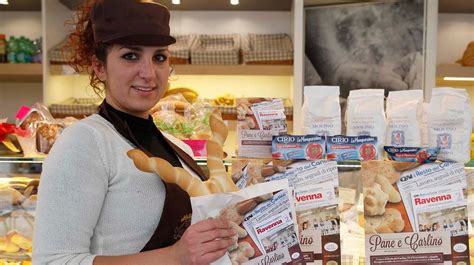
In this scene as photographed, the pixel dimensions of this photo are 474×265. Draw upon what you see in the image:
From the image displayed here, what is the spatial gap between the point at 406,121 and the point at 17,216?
1256mm

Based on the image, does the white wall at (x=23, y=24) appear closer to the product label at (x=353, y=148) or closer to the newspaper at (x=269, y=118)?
the newspaper at (x=269, y=118)

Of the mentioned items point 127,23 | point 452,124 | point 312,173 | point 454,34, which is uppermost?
point 454,34

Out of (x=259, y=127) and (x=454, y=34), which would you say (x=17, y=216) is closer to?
(x=259, y=127)

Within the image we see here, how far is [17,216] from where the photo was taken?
1.69 metres

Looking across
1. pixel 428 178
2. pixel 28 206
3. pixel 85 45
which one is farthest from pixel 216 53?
pixel 428 178

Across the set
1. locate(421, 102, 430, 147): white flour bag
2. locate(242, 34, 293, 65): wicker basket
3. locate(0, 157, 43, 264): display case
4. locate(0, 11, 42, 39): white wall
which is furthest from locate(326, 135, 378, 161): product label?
locate(0, 11, 42, 39): white wall

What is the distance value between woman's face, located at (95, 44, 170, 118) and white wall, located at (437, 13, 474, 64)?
330 centimetres

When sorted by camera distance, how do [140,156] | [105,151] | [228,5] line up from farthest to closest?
[228,5] → [105,151] → [140,156]

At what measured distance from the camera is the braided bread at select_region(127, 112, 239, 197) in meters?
0.93

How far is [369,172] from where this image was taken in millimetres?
1090

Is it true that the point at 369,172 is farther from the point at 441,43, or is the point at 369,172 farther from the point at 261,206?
the point at 441,43

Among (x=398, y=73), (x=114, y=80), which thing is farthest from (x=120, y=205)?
(x=398, y=73)

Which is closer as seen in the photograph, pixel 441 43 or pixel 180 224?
pixel 180 224

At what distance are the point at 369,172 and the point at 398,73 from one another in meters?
2.61
